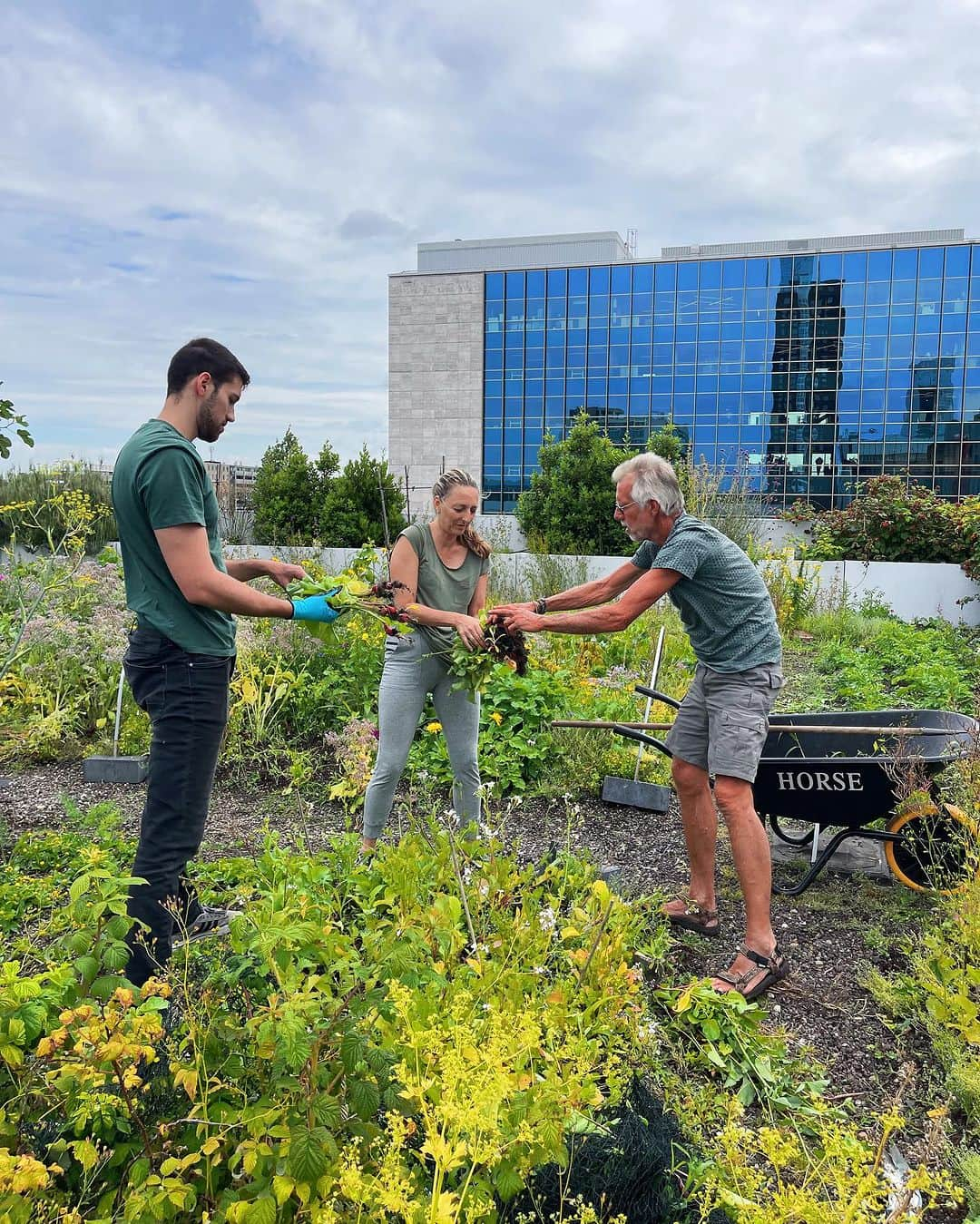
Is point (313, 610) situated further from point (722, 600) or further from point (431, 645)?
point (722, 600)

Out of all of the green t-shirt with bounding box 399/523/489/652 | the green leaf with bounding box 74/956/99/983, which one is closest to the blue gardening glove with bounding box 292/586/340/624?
the green t-shirt with bounding box 399/523/489/652

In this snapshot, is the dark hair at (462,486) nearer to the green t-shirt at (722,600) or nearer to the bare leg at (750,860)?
the green t-shirt at (722,600)

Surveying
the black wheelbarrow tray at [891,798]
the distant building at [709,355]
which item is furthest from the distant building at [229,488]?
the distant building at [709,355]

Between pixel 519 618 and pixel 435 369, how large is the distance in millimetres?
48123

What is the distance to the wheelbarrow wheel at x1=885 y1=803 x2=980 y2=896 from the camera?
10.9 feet

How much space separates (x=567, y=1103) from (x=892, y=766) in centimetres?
213

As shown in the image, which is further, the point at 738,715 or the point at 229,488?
the point at 229,488

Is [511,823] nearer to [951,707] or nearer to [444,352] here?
[951,707]

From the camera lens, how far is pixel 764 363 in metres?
46.1

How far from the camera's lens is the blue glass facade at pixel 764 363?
44000mm

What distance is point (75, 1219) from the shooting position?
1.31 meters

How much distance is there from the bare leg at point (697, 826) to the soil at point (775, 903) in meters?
0.15

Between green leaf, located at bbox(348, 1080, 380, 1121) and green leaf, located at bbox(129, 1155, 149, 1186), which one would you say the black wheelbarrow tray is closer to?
green leaf, located at bbox(348, 1080, 380, 1121)

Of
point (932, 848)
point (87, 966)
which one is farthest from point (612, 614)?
point (87, 966)
